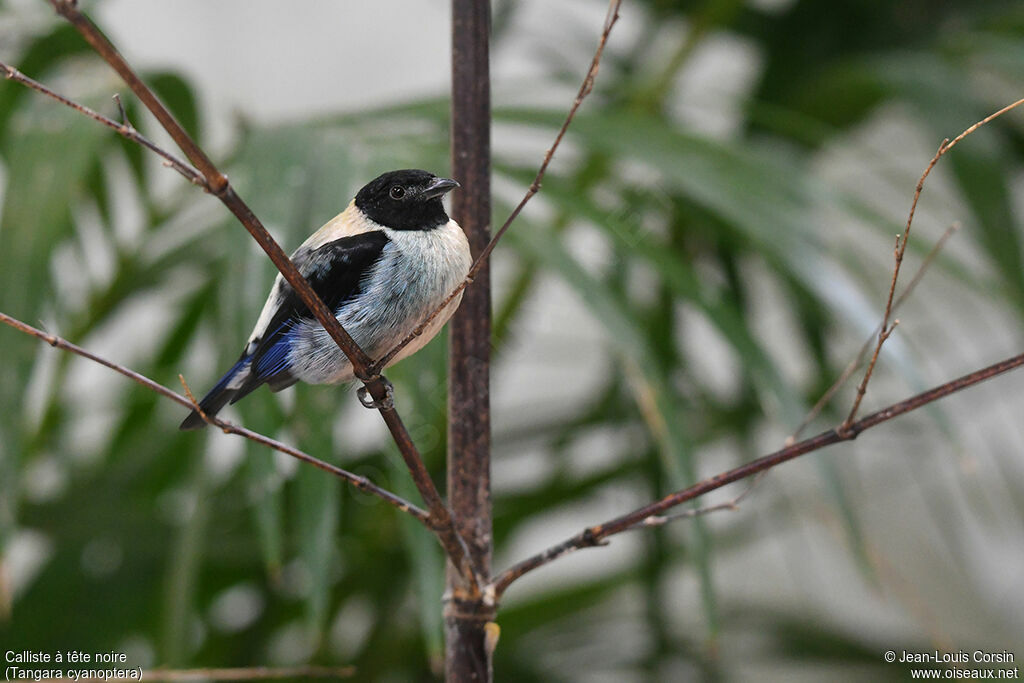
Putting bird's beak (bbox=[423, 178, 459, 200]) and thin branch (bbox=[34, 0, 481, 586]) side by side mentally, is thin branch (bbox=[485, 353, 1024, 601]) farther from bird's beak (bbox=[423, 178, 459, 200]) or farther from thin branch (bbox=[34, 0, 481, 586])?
bird's beak (bbox=[423, 178, 459, 200])

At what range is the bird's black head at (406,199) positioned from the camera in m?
0.35

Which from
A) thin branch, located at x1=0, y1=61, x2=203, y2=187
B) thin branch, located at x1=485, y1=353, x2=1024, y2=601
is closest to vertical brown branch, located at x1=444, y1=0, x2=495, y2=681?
thin branch, located at x1=485, y1=353, x2=1024, y2=601

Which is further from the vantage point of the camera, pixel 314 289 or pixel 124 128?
pixel 314 289

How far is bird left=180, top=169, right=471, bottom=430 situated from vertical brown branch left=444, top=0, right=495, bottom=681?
2cm

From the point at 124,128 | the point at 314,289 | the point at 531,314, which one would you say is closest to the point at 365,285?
the point at 314,289

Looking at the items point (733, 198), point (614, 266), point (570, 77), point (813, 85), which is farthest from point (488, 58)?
point (813, 85)

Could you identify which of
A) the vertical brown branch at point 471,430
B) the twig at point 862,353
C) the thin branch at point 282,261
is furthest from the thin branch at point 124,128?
the twig at point 862,353

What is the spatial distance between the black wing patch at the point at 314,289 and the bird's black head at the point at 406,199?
0.03 ft

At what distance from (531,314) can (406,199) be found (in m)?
1.04

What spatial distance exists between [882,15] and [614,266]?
26.0 inches

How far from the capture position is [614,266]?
3.01ft

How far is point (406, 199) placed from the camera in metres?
0.36

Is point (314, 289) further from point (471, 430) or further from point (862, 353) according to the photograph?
point (862, 353)

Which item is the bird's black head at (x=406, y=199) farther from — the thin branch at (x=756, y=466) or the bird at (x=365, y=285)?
the thin branch at (x=756, y=466)
